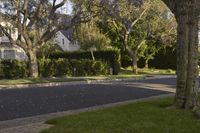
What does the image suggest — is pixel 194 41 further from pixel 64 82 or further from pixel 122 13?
pixel 122 13

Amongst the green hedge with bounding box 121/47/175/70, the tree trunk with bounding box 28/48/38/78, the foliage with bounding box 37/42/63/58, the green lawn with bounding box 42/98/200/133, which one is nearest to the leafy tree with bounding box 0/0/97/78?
the tree trunk with bounding box 28/48/38/78

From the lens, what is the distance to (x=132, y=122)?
33.9 feet

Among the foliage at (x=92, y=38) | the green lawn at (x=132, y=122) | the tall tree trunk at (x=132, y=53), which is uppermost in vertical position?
the foliage at (x=92, y=38)

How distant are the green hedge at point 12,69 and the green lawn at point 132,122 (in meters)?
24.4

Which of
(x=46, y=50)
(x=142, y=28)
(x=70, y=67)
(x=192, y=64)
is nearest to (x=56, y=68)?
(x=70, y=67)

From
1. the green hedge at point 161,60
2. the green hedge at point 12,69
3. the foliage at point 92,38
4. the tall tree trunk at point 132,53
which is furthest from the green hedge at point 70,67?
the green hedge at point 161,60

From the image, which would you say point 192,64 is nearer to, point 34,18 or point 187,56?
point 187,56

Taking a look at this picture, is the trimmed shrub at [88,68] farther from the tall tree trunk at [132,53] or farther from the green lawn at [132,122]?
the green lawn at [132,122]

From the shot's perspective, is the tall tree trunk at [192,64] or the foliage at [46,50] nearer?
the tall tree trunk at [192,64]

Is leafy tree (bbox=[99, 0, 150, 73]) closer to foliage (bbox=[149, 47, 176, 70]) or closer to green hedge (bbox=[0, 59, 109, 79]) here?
green hedge (bbox=[0, 59, 109, 79])

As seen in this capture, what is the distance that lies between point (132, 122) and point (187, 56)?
140 inches

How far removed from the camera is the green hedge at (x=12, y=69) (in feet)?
118

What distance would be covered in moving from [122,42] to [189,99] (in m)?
40.9

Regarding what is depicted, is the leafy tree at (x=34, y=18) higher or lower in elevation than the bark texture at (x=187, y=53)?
higher
